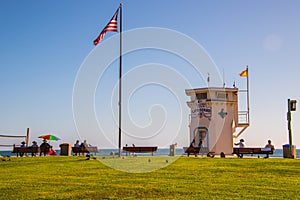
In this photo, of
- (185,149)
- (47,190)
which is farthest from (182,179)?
(185,149)

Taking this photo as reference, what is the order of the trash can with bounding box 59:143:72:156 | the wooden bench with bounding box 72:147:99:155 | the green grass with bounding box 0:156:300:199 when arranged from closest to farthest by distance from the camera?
the green grass with bounding box 0:156:300:199, the trash can with bounding box 59:143:72:156, the wooden bench with bounding box 72:147:99:155

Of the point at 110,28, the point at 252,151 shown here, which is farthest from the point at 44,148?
the point at 252,151

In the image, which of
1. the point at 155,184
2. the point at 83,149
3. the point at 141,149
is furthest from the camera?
the point at 141,149

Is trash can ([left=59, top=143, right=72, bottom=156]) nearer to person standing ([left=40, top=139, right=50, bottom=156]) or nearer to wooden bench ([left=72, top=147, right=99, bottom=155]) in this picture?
wooden bench ([left=72, top=147, right=99, bottom=155])

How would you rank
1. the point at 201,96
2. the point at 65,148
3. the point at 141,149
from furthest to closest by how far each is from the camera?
the point at 201,96 → the point at 141,149 → the point at 65,148

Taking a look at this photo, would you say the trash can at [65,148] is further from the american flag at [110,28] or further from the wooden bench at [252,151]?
the wooden bench at [252,151]

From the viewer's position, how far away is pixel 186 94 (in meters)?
32.4

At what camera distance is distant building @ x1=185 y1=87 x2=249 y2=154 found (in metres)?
30.4

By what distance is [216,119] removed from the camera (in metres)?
30.6

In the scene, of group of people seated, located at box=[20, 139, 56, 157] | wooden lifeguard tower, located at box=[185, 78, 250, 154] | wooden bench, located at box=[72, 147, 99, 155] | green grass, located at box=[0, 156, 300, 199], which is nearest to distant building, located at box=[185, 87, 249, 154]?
wooden lifeguard tower, located at box=[185, 78, 250, 154]

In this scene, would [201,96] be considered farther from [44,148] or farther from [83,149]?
[44,148]

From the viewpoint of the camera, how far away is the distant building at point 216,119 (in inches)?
1197

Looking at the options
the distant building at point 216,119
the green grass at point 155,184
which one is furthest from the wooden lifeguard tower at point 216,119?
the green grass at point 155,184

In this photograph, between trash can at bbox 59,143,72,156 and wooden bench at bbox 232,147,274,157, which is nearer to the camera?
wooden bench at bbox 232,147,274,157
